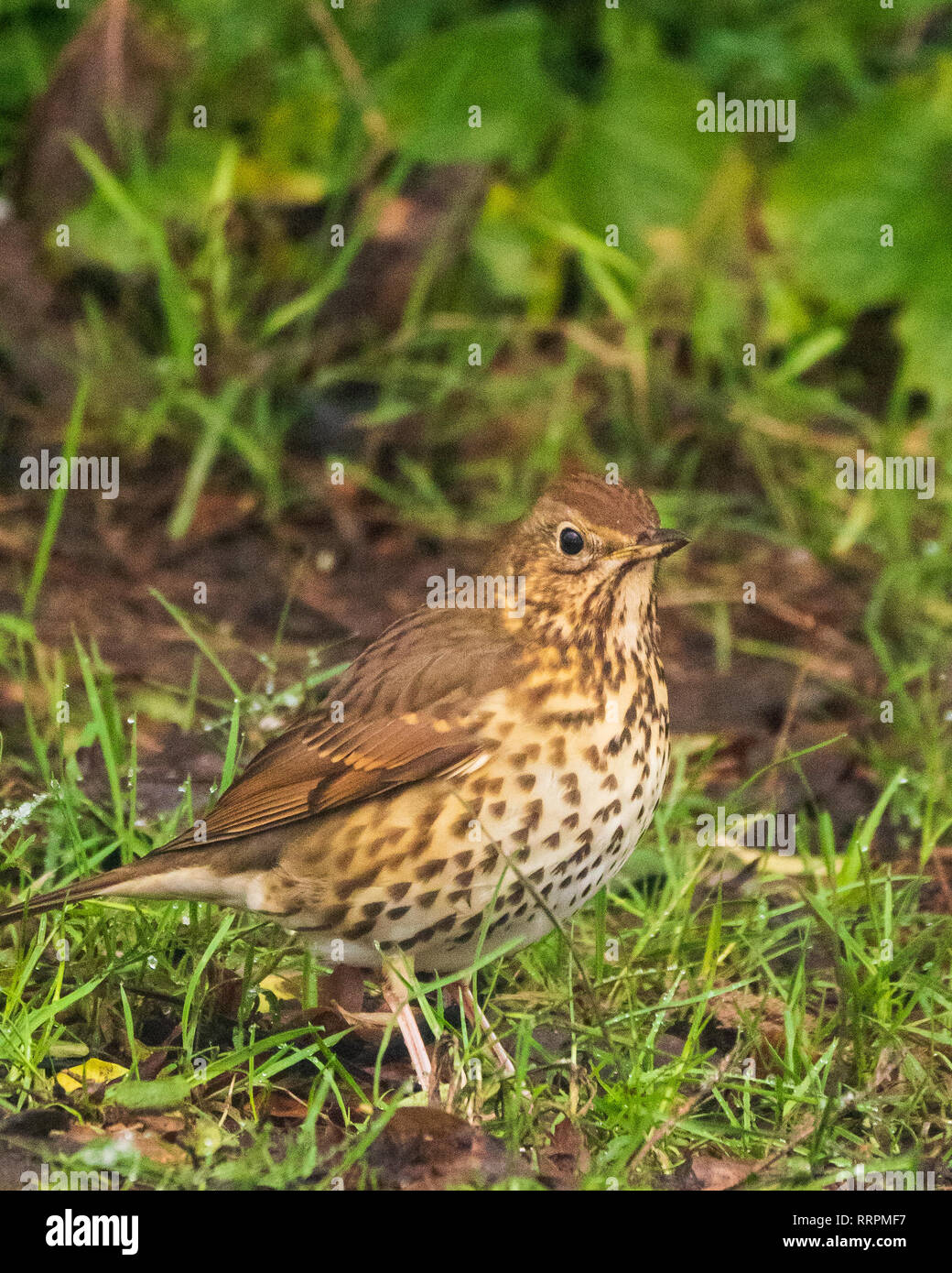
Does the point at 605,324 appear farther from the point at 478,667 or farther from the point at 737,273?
the point at 478,667

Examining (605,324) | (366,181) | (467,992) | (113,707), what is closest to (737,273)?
(605,324)

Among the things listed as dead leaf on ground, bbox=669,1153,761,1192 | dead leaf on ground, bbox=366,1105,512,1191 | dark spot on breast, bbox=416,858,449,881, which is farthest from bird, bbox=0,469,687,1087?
dead leaf on ground, bbox=669,1153,761,1192

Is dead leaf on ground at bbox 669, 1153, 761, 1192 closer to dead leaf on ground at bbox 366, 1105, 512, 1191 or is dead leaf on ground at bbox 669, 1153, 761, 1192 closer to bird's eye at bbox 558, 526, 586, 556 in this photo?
dead leaf on ground at bbox 366, 1105, 512, 1191

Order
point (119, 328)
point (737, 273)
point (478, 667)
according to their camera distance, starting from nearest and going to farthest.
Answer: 1. point (478, 667)
2. point (119, 328)
3. point (737, 273)

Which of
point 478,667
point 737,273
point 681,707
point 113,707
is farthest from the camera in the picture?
point 737,273

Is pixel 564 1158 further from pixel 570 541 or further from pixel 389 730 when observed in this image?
pixel 570 541

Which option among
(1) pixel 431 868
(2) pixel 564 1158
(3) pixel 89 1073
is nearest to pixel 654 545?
(1) pixel 431 868

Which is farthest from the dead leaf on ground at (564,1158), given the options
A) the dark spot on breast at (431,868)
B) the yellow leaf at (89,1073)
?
the yellow leaf at (89,1073)
